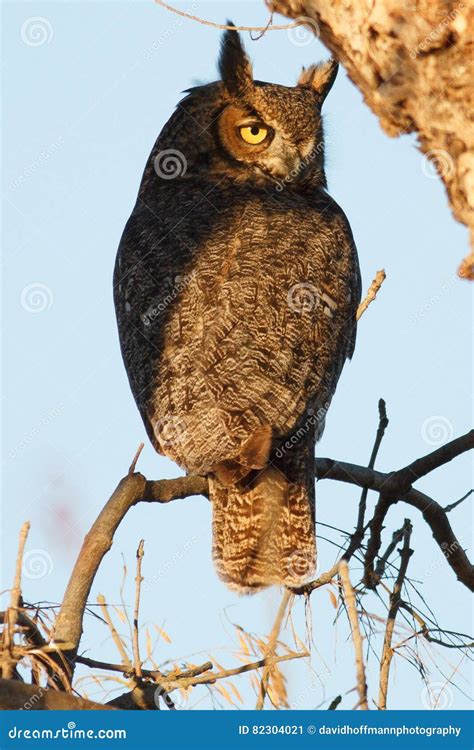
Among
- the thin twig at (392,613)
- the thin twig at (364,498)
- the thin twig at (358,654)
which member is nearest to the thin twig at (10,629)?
the thin twig at (358,654)

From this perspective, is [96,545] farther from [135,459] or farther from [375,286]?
[375,286]

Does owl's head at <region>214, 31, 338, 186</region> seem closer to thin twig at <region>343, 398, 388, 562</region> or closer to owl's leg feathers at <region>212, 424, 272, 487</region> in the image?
owl's leg feathers at <region>212, 424, 272, 487</region>

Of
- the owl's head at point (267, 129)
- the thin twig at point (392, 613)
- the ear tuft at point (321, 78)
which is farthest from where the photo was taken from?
the ear tuft at point (321, 78)

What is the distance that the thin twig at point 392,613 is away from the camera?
2.66 metres

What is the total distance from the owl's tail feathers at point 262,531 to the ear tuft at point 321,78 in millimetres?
2950

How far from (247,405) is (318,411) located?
538 millimetres

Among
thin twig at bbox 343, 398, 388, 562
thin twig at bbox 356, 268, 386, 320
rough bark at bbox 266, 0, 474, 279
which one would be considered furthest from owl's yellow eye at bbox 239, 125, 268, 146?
rough bark at bbox 266, 0, 474, 279

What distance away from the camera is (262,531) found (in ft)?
13.8

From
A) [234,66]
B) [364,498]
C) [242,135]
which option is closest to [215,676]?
[364,498]

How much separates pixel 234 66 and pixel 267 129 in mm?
557

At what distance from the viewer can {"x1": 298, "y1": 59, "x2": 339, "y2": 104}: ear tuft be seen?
634 centimetres

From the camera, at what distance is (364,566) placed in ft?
12.3

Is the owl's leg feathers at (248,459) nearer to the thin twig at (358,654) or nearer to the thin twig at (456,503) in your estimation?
the thin twig at (456,503)

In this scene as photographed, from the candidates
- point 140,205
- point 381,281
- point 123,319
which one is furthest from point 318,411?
point 140,205
